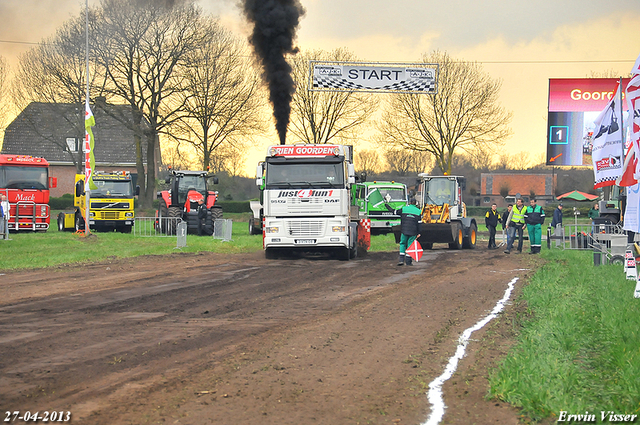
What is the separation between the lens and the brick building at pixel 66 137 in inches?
1667

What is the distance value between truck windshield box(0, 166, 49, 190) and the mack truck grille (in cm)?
1749

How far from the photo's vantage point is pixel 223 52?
1613 inches

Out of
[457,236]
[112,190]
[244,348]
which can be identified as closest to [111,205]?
[112,190]

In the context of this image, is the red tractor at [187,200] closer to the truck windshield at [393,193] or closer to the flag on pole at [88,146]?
the flag on pole at [88,146]

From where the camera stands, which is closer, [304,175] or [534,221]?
[304,175]

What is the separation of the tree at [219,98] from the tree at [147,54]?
0.83 metres

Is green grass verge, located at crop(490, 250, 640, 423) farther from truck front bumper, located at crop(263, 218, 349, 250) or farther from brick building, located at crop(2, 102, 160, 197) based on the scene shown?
brick building, located at crop(2, 102, 160, 197)

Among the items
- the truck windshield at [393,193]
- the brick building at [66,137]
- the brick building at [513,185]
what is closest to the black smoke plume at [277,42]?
the truck windshield at [393,193]

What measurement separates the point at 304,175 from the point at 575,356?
1233 cm

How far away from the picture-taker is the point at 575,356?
643 centimetres

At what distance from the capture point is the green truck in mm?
31516

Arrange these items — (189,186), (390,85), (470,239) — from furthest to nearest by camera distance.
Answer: (189,186) < (390,85) < (470,239)

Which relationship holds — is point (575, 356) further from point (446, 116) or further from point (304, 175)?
point (446, 116)

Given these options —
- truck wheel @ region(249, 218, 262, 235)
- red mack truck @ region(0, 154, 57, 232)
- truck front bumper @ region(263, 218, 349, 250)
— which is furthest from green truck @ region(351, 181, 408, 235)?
red mack truck @ region(0, 154, 57, 232)
